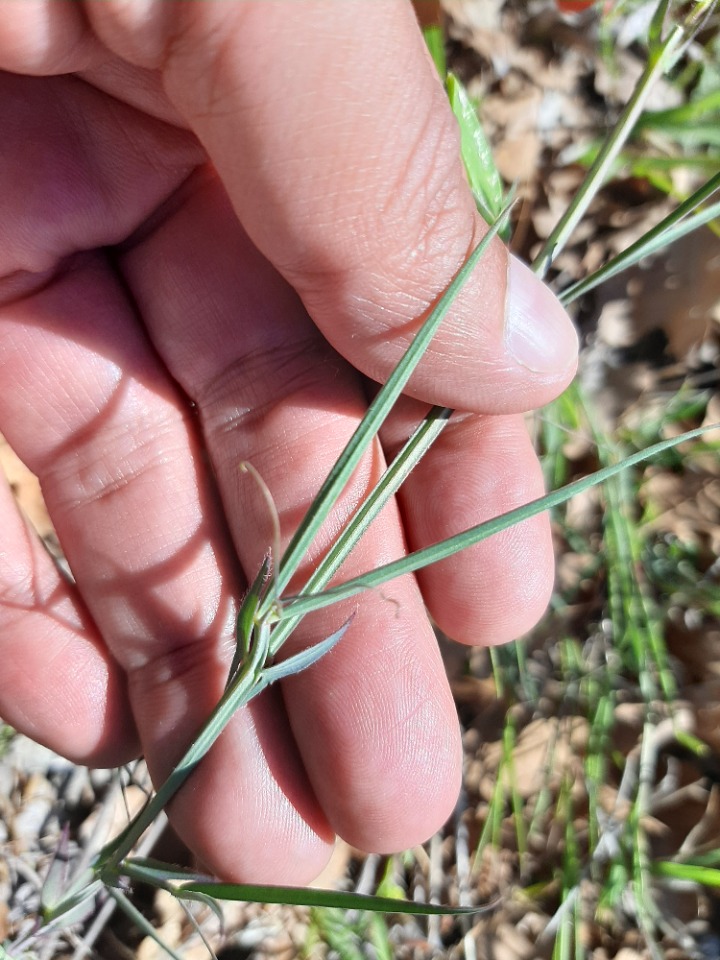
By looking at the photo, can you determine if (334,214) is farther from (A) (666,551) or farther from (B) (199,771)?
(A) (666,551)

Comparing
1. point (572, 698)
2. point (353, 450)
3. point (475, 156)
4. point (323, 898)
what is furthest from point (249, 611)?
point (572, 698)

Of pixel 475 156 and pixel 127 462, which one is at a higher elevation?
pixel 475 156

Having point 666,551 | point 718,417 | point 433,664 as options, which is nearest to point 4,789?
point 433,664

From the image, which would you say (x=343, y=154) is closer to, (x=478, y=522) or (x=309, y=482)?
(x=309, y=482)

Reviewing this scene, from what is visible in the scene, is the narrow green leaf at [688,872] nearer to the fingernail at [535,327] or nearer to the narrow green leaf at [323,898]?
the narrow green leaf at [323,898]

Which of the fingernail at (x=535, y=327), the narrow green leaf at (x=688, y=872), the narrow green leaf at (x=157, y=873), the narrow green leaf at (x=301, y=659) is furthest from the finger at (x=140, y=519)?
the narrow green leaf at (x=688, y=872)

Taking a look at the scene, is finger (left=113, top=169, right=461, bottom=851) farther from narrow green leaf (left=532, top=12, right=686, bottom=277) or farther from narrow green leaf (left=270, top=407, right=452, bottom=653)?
narrow green leaf (left=532, top=12, right=686, bottom=277)

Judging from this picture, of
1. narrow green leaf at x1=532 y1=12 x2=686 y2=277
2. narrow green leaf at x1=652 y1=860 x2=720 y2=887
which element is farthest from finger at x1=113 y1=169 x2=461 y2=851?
narrow green leaf at x1=652 y1=860 x2=720 y2=887
